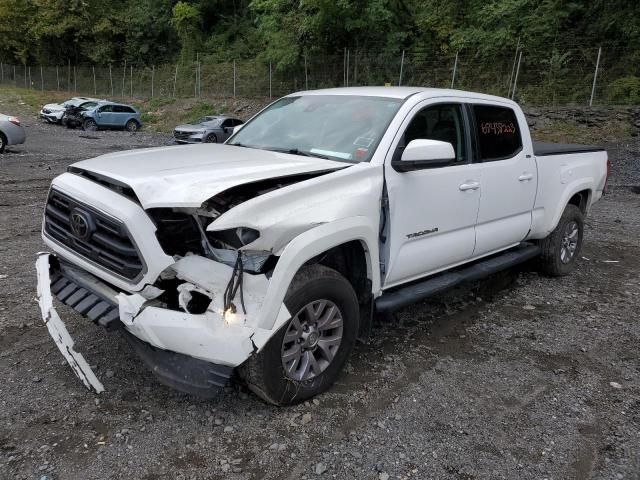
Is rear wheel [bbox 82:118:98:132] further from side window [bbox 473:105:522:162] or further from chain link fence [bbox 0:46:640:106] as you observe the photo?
side window [bbox 473:105:522:162]

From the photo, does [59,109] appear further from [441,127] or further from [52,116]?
[441,127]

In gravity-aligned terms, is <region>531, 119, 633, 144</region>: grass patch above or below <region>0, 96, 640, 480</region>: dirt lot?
above

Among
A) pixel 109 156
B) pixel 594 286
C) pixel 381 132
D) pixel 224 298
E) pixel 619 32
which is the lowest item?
pixel 594 286

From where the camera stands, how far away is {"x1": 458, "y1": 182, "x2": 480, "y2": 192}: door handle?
4254 mm

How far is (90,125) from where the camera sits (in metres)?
26.4

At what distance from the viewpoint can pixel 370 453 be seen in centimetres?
297

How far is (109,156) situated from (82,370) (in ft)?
4.93

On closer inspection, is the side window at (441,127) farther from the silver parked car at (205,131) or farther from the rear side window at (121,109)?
the rear side window at (121,109)

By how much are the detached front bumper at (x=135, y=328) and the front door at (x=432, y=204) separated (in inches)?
55.8

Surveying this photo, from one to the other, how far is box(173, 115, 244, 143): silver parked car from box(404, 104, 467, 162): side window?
1711cm

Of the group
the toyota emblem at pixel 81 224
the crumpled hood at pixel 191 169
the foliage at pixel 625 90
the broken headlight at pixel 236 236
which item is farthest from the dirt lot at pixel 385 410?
the foliage at pixel 625 90

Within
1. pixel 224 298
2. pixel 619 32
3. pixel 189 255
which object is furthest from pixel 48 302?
pixel 619 32

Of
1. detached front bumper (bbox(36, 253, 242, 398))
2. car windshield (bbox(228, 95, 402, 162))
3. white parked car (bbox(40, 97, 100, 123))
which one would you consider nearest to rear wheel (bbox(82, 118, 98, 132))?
white parked car (bbox(40, 97, 100, 123))

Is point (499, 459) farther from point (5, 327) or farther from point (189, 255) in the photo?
point (5, 327)
